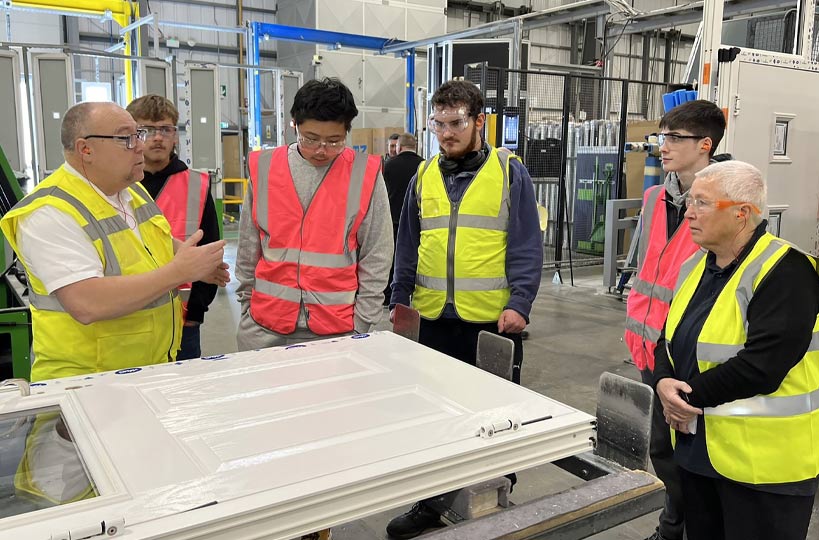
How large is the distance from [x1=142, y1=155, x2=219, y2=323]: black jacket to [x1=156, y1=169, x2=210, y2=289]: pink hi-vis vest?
0.07ft

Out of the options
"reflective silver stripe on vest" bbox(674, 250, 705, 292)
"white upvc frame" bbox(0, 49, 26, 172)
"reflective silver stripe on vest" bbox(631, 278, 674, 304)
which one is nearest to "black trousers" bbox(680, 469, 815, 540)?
"reflective silver stripe on vest" bbox(674, 250, 705, 292)

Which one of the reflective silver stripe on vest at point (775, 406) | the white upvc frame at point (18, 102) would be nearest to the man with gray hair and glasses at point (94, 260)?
the reflective silver stripe on vest at point (775, 406)

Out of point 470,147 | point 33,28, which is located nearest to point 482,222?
point 470,147

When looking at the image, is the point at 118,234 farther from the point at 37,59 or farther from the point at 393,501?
the point at 37,59

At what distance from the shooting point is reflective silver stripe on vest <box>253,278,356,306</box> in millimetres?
2039

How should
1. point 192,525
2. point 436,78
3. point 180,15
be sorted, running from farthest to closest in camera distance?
1. point 180,15
2. point 436,78
3. point 192,525

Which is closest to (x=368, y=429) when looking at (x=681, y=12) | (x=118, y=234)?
(x=118, y=234)

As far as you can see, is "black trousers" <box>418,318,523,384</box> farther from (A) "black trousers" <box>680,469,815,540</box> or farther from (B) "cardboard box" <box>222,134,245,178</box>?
(B) "cardboard box" <box>222,134,245,178</box>

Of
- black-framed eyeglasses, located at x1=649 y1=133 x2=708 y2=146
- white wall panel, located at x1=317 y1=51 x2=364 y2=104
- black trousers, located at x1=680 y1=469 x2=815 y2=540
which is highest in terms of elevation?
white wall panel, located at x1=317 y1=51 x2=364 y2=104

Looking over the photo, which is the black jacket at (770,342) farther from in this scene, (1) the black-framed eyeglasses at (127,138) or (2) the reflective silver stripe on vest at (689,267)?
(1) the black-framed eyeglasses at (127,138)

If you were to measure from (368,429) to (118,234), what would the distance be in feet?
2.98

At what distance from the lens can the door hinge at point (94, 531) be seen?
2.99 ft

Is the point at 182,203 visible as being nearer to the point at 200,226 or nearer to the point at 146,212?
the point at 200,226

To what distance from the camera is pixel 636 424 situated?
1396 millimetres
